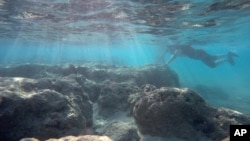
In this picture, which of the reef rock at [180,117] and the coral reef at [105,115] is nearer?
the coral reef at [105,115]


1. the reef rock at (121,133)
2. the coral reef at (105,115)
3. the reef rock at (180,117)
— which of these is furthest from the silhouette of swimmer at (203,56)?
the reef rock at (121,133)

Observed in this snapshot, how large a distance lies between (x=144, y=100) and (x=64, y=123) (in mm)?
3007

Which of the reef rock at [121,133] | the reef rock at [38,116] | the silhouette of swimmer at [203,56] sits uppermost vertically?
the reef rock at [38,116]

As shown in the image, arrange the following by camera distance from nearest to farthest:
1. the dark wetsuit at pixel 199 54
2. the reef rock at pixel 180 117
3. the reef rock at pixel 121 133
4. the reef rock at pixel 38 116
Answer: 1. the reef rock at pixel 38 116
2. the reef rock at pixel 121 133
3. the reef rock at pixel 180 117
4. the dark wetsuit at pixel 199 54

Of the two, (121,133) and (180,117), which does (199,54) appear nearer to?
(180,117)

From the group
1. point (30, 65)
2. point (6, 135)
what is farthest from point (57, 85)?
point (30, 65)

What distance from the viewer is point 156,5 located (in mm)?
16734

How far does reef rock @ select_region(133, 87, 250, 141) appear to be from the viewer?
798 cm

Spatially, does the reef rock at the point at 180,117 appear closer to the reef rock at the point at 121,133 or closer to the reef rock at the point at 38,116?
the reef rock at the point at 121,133

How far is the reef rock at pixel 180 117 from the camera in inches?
314

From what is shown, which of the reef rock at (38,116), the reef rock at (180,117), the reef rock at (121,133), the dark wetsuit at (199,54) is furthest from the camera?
the dark wetsuit at (199,54)

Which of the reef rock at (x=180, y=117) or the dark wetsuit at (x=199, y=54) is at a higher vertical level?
the reef rock at (x=180, y=117)

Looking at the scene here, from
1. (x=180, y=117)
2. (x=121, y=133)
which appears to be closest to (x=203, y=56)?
(x=180, y=117)

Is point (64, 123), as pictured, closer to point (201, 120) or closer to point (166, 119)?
point (166, 119)
